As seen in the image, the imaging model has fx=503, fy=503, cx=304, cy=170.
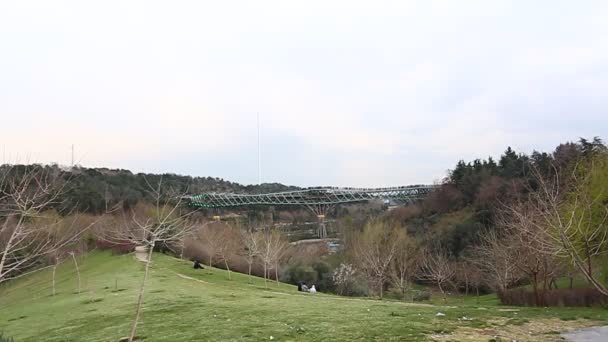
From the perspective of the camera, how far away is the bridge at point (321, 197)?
112188 millimetres

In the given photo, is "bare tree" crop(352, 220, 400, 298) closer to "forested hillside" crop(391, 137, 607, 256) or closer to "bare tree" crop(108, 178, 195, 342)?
"forested hillside" crop(391, 137, 607, 256)

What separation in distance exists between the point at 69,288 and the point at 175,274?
768 cm

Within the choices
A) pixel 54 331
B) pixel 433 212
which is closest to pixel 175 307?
pixel 54 331

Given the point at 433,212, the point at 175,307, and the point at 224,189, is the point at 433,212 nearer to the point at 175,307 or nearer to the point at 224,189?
the point at 224,189

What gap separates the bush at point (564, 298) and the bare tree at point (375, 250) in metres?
16.7

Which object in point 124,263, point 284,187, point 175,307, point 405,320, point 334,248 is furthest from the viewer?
point 284,187

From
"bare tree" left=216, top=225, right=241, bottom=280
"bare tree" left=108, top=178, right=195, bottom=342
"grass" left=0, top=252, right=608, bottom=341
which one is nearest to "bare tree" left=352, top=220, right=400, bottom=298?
"bare tree" left=216, top=225, right=241, bottom=280

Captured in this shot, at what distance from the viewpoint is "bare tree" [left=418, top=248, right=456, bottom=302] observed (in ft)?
149

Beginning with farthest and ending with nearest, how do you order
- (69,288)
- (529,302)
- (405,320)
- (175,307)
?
1. (69,288)
2. (529,302)
3. (175,307)
4. (405,320)

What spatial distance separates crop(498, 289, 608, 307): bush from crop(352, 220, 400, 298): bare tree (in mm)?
16719

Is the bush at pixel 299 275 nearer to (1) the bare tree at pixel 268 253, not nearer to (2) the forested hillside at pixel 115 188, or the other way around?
(1) the bare tree at pixel 268 253

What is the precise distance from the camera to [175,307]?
20.9 meters

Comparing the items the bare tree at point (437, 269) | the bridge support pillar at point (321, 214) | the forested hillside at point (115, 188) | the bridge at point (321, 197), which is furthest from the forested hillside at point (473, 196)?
the forested hillside at point (115, 188)

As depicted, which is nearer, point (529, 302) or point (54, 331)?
point (54, 331)
